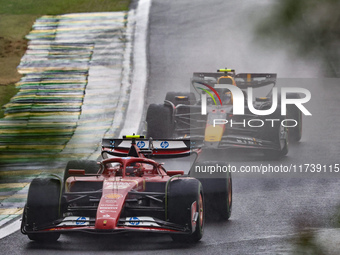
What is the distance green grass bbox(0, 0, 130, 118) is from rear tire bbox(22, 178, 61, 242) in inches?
554

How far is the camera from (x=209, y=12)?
3081 centimetres

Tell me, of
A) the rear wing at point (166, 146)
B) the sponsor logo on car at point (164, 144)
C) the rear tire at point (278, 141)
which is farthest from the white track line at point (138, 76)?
the rear tire at point (278, 141)

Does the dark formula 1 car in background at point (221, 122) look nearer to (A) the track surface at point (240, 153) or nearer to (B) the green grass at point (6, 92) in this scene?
(A) the track surface at point (240, 153)

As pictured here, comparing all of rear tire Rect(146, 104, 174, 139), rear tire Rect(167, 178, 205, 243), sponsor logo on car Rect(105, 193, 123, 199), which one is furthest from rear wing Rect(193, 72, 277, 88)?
sponsor logo on car Rect(105, 193, 123, 199)

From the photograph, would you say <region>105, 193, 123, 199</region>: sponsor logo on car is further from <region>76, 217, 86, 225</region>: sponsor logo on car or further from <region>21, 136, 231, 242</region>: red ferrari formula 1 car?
<region>76, 217, 86, 225</region>: sponsor logo on car

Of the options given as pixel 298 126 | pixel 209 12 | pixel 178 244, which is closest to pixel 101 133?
pixel 298 126

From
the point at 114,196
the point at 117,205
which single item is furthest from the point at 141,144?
the point at 117,205

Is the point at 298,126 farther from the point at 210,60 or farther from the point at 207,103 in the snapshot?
the point at 210,60

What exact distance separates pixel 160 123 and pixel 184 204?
749 cm

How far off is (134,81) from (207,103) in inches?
256

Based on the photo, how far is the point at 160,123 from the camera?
55.5ft

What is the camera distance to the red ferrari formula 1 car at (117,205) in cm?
920

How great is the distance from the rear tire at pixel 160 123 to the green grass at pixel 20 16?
775cm

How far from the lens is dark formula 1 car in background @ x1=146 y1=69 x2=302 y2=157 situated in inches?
639
